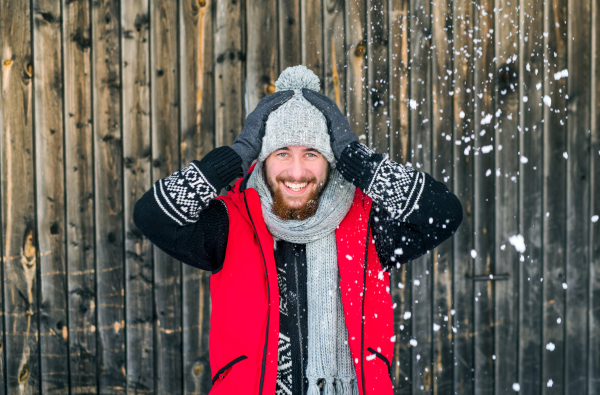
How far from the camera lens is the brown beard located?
5.24ft

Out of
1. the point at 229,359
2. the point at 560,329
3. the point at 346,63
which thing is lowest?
the point at 560,329

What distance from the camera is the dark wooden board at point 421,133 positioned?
2.37 metres

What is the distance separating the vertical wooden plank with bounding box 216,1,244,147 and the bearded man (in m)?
0.74

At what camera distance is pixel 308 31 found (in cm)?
235

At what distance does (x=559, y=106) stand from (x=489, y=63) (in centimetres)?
55

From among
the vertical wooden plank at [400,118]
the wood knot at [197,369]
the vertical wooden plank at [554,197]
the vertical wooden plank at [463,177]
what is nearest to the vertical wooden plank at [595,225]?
the vertical wooden plank at [554,197]

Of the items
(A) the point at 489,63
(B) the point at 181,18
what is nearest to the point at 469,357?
(A) the point at 489,63

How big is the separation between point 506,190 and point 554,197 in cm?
33

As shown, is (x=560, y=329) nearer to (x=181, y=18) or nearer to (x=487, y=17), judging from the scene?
(x=487, y=17)

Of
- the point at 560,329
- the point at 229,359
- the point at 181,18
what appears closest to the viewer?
the point at 229,359

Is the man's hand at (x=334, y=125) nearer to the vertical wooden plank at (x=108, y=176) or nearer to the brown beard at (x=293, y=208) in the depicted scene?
the brown beard at (x=293, y=208)

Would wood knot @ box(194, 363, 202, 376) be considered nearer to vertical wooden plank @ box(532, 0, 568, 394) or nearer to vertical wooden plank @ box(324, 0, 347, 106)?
vertical wooden plank @ box(324, 0, 347, 106)

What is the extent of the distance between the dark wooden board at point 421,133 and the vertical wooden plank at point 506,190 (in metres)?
0.44

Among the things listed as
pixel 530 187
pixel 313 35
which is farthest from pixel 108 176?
pixel 530 187
